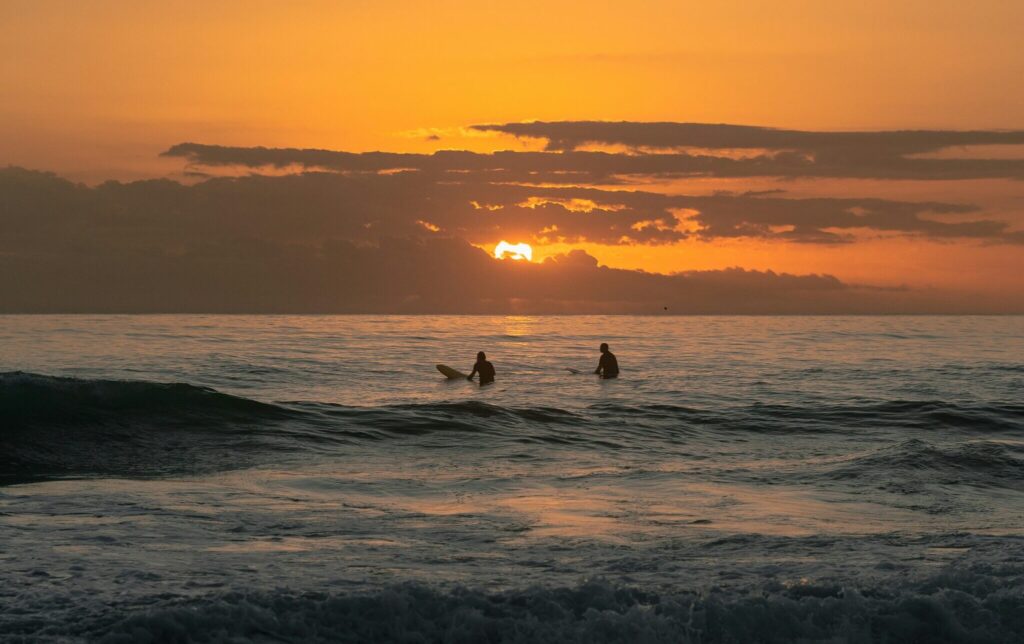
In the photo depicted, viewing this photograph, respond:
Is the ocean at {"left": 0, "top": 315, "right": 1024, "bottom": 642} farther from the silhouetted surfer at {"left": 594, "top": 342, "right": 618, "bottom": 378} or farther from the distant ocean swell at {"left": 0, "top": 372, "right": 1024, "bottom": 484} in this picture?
the silhouetted surfer at {"left": 594, "top": 342, "right": 618, "bottom": 378}

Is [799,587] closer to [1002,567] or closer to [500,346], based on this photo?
[1002,567]

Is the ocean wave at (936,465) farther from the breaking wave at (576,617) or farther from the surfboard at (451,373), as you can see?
the surfboard at (451,373)

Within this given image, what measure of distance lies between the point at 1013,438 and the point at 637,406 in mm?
8870

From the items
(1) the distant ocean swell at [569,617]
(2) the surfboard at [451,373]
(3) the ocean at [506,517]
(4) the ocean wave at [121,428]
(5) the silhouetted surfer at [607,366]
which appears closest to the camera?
(1) the distant ocean swell at [569,617]

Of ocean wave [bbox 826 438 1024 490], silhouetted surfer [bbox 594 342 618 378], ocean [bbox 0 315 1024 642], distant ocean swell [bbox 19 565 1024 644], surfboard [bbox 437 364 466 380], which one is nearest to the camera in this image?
distant ocean swell [bbox 19 565 1024 644]

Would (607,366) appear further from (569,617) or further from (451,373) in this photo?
(569,617)

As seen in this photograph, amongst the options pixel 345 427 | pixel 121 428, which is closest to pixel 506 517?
pixel 345 427

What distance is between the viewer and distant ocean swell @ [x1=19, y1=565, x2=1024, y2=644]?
7.02 m

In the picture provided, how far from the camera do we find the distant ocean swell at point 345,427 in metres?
16.2

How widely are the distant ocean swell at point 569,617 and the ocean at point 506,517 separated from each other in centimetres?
2

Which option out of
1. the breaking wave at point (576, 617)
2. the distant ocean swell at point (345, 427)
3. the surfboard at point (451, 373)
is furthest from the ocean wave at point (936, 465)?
the surfboard at point (451, 373)

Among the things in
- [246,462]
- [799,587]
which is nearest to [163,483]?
[246,462]

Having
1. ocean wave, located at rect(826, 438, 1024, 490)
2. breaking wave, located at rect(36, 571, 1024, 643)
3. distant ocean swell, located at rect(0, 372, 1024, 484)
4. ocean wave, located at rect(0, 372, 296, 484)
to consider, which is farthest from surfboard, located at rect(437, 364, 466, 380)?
breaking wave, located at rect(36, 571, 1024, 643)

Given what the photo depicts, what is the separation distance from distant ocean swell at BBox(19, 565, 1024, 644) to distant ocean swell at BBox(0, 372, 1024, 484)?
788 centimetres
